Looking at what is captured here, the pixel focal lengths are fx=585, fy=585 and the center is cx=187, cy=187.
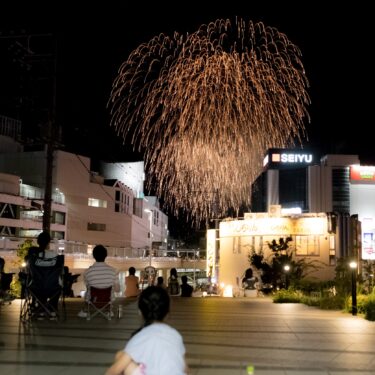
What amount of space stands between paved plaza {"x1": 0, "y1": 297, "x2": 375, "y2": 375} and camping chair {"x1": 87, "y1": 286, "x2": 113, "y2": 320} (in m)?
0.15

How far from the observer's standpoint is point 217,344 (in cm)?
731

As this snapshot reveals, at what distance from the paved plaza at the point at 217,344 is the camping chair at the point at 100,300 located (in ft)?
0.50

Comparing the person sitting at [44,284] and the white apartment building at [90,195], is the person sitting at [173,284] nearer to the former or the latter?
the person sitting at [44,284]

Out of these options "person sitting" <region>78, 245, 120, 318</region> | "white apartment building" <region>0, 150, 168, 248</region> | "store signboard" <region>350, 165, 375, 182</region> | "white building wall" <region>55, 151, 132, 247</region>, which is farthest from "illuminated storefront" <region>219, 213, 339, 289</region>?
"white building wall" <region>55, 151, 132, 247</region>

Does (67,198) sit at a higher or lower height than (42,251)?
higher

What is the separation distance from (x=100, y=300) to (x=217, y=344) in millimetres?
2777

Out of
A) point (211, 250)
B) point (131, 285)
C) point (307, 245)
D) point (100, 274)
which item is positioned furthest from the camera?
point (211, 250)

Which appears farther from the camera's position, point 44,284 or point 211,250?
point 211,250

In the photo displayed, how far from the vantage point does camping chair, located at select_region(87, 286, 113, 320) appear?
935 centimetres

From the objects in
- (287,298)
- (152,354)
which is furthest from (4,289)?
(152,354)

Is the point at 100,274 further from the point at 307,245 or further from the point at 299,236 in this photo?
the point at 307,245

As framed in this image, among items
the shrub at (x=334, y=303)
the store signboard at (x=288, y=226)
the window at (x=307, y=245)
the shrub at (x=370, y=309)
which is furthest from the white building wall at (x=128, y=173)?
the shrub at (x=370, y=309)

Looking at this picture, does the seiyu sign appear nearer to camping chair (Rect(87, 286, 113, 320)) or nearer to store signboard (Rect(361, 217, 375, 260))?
store signboard (Rect(361, 217, 375, 260))

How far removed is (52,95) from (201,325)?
11338mm
